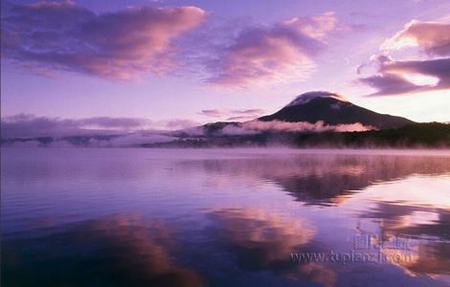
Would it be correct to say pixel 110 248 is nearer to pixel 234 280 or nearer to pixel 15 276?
pixel 15 276

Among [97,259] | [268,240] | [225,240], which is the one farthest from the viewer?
[268,240]

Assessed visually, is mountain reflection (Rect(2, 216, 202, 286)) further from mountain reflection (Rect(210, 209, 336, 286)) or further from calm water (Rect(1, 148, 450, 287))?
mountain reflection (Rect(210, 209, 336, 286))

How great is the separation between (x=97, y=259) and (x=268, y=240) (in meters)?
6.98

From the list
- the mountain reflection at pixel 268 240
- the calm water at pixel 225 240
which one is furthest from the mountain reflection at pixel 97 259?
the mountain reflection at pixel 268 240

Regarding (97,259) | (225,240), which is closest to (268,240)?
(225,240)

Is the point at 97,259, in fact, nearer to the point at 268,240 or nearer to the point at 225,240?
the point at 225,240

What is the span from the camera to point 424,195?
32.2 metres

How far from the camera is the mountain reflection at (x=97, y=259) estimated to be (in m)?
12.8

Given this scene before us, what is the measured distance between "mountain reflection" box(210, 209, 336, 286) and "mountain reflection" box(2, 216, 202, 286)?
2531 mm

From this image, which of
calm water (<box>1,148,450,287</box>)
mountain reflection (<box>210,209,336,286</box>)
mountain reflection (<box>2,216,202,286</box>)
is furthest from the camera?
mountain reflection (<box>210,209,336,286</box>)

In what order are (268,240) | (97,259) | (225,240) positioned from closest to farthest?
(97,259)
(225,240)
(268,240)

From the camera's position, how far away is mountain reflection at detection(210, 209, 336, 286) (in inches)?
542

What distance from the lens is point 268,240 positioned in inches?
691

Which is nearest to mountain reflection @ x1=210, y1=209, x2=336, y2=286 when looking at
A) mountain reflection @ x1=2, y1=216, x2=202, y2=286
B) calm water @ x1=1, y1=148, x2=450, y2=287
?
calm water @ x1=1, y1=148, x2=450, y2=287
